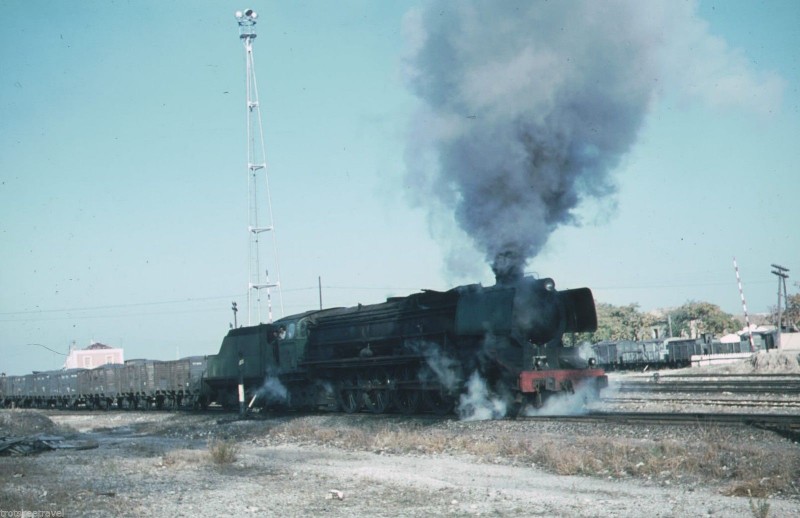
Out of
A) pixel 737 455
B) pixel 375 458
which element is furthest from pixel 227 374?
pixel 737 455

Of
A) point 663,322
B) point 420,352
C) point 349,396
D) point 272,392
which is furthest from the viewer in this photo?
point 663,322

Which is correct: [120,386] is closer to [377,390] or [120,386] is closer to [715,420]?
[377,390]

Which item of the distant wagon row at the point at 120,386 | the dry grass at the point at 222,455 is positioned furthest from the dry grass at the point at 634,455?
the distant wagon row at the point at 120,386

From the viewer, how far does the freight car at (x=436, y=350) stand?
719 inches

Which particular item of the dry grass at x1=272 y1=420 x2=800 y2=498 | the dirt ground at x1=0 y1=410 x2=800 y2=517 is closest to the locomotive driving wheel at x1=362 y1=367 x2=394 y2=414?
the dirt ground at x1=0 y1=410 x2=800 y2=517

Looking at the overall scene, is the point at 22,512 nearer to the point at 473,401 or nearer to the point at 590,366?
the point at 473,401

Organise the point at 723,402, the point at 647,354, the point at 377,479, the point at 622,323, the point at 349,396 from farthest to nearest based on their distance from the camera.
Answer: the point at 622,323 → the point at 647,354 → the point at 349,396 → the point at 723,402 → the point at 377,479

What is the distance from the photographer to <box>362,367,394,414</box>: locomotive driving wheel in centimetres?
2165

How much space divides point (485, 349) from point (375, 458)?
549cm

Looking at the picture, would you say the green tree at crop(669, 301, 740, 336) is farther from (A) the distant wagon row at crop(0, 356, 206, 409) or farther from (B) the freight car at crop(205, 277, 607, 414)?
(B) the freight car at crop(205, 277, 607, 414)

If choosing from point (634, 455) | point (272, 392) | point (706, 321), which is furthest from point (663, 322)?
point (634, 455)

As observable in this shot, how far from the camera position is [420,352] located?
66.2 ft

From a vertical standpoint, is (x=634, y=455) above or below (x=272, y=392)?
below

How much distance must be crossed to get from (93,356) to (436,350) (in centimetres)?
9606
